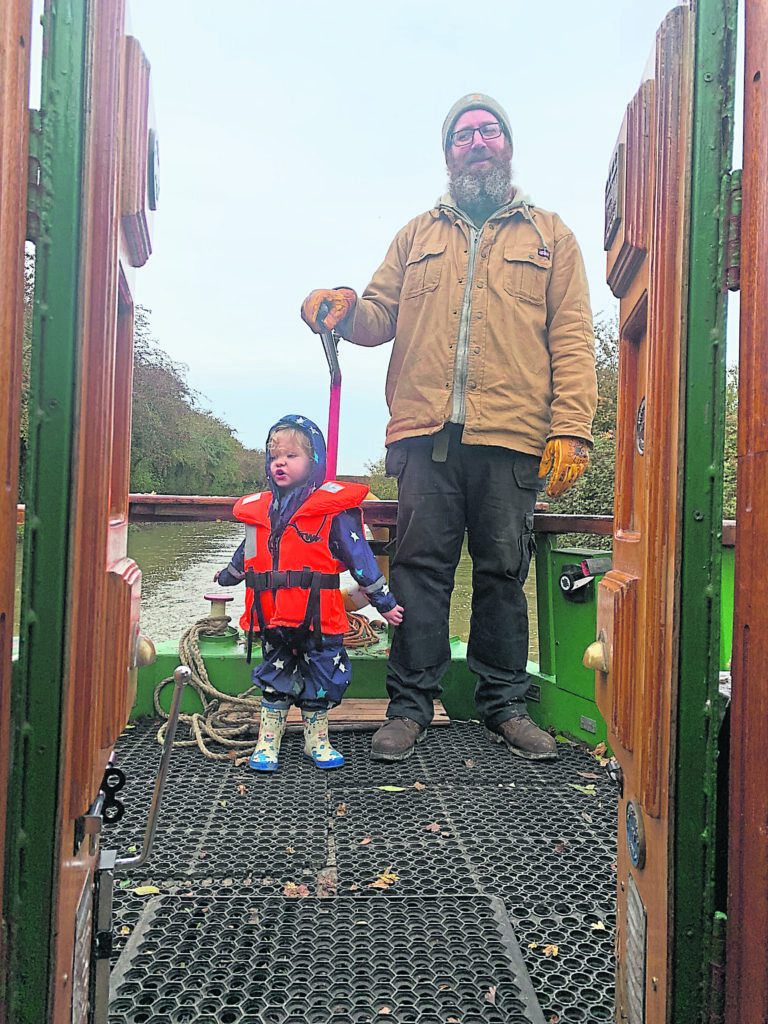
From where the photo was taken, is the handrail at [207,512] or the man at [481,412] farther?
the handrail at [207,512]

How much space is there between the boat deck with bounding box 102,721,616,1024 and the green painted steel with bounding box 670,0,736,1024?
0.48 m

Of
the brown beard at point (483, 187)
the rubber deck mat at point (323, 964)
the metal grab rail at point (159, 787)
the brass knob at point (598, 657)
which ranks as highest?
the brown beard at point (483, 187)

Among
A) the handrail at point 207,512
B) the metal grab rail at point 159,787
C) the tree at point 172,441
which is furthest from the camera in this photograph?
the tree at point 172,441

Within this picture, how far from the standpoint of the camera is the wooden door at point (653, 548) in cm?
73

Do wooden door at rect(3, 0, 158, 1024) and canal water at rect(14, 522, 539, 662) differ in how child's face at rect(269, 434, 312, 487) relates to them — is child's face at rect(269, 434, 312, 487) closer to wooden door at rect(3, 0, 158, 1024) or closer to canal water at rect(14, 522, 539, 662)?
canal water at rect(14, 522, 539, 662)

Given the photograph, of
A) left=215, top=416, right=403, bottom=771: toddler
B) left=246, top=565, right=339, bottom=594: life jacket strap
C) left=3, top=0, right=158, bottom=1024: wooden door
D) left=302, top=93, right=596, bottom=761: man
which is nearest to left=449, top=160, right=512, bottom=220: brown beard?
left=302, top=93, right=596, bottom=761: man

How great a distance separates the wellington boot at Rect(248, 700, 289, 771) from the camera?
6.88 ft

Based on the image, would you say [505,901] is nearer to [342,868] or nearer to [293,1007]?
[342,868]

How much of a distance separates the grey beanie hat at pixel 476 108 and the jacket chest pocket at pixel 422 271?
0.41 meters

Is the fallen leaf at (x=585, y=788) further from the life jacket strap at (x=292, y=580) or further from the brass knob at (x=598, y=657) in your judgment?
the brass knob at (x=598, y=657)

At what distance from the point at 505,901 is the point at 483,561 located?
111cm

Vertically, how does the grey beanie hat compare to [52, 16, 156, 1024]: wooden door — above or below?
above

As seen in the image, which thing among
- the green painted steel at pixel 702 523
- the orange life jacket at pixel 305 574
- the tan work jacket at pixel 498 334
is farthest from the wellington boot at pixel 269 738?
the green painted steel at pixel 702 523

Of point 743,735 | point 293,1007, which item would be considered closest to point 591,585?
point 293,1007
